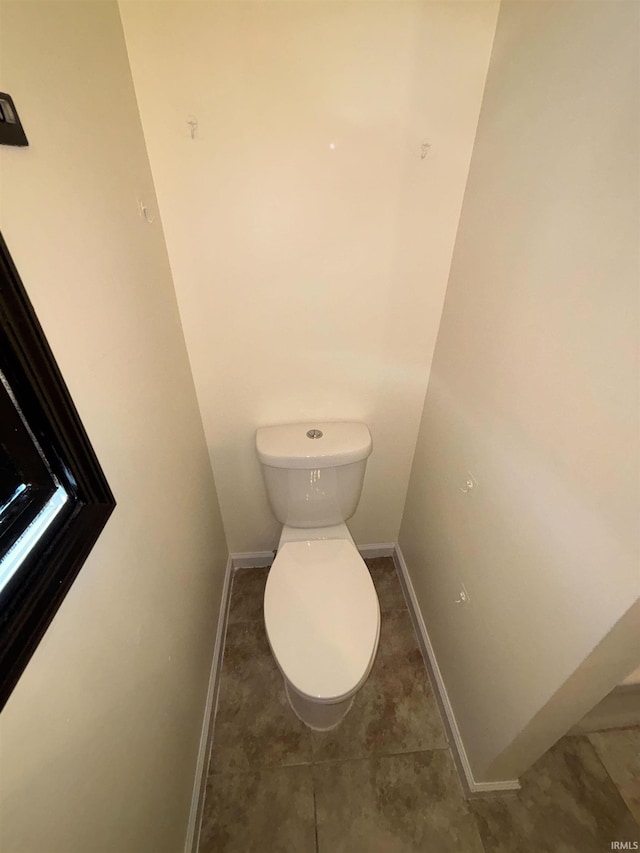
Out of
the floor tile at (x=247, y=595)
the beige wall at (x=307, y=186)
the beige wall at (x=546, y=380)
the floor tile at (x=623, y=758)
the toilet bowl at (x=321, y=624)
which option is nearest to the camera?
the beige wall at (x=546, y=380)

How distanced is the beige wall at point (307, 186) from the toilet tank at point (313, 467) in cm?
9

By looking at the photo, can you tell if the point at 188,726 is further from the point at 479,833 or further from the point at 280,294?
the point at 280,294

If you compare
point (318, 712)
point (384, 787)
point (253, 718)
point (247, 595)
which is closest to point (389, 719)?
point (384, 787)

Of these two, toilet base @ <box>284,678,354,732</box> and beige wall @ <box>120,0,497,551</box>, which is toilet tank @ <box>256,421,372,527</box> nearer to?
beige wall @ <box>120,0,497,551</box>

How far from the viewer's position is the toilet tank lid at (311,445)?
48.8 inches

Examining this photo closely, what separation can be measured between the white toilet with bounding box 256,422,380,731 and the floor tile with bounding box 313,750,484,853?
0.52 feet

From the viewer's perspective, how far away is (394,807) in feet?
3.62

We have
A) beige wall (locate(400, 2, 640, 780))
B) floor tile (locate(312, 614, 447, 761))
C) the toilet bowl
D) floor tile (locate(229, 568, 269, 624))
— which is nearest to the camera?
beige wall (locate(400, 2, 640, 780))

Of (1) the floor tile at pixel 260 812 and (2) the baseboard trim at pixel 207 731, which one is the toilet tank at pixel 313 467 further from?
(1) the floor tile at pixel 260 812

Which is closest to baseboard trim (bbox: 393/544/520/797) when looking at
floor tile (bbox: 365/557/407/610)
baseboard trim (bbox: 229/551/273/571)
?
floor tile (bbox: 365/557/407/610)

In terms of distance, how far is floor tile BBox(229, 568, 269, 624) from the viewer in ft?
5.20

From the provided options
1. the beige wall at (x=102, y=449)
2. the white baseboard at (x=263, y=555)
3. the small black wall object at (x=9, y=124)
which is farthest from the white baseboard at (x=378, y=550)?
the small black wall object at (x=9, y=124)

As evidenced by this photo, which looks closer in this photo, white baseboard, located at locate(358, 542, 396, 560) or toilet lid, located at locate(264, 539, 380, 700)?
toilet lid, located at locate(264, 539, 380, 700)

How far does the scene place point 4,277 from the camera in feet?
1.50
